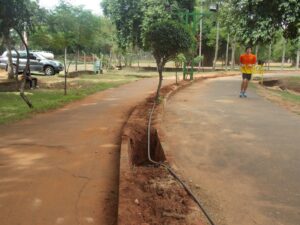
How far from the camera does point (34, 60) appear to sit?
91.0 ft

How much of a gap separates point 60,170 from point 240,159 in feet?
8.94

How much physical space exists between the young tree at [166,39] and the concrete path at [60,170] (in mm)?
2820

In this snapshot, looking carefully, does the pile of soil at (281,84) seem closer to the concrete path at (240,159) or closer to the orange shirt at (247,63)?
the orange shirt at (247,63)

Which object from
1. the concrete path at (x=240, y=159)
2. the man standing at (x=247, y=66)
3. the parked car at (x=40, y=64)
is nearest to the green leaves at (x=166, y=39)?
the concrete path at (x=240, y=159)

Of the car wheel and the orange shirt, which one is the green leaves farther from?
the car wheel

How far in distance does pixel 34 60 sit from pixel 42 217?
24426mm

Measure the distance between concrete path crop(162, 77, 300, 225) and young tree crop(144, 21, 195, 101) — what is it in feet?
5.95

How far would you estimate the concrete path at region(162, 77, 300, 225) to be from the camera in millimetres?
4734

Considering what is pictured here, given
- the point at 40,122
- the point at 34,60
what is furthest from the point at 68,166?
the point at 34,60

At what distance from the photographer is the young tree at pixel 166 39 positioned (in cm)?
1250

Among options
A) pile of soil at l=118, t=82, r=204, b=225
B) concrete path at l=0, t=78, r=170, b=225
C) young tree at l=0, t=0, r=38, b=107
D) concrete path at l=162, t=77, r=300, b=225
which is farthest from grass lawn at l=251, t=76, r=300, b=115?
pile of soil at l=118, t=82, r=204, b=225

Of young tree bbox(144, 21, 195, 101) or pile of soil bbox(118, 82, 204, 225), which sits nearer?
pile of soil bbox(118, 82, 204, 225)

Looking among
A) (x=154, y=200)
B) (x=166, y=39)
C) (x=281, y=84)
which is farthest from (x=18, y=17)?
(x=281, y=84)

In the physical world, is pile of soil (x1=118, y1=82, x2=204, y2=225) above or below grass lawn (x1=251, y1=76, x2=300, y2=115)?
below
